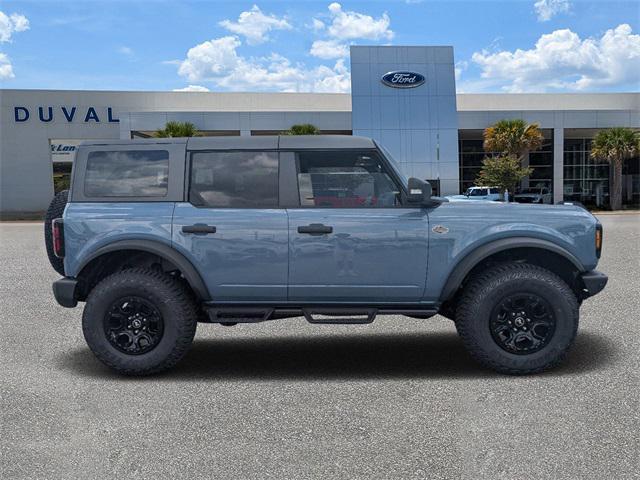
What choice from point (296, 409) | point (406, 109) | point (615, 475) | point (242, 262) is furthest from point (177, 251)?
point (406, 109)

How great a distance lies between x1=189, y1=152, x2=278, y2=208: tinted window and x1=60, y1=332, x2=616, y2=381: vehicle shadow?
1.41 metres

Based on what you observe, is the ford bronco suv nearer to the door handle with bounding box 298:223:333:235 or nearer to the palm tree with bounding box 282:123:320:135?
the door handle with bounding box 298:223:333:235

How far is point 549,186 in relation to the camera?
153 ft

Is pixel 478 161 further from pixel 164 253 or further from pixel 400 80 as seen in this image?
pixel 164 253

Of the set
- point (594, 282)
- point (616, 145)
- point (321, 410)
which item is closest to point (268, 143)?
point (321, 410)

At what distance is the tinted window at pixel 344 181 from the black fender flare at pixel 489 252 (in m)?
0.76

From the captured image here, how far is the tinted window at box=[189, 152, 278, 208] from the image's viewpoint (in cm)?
531

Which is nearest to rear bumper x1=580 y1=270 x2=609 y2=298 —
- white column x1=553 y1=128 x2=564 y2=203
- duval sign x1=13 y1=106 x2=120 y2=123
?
white column x1=553 y1=128 x2=564 y2=203

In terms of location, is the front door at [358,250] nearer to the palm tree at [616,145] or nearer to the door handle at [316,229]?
the door handle at [316,229]

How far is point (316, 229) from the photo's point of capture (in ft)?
16.8

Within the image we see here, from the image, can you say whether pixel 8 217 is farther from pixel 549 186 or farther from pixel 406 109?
pixel 549 186

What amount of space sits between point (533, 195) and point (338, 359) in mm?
39449

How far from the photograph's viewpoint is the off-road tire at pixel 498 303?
505cm

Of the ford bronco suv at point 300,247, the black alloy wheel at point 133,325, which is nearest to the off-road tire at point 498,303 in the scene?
the ford bronco suv at point 300,247
